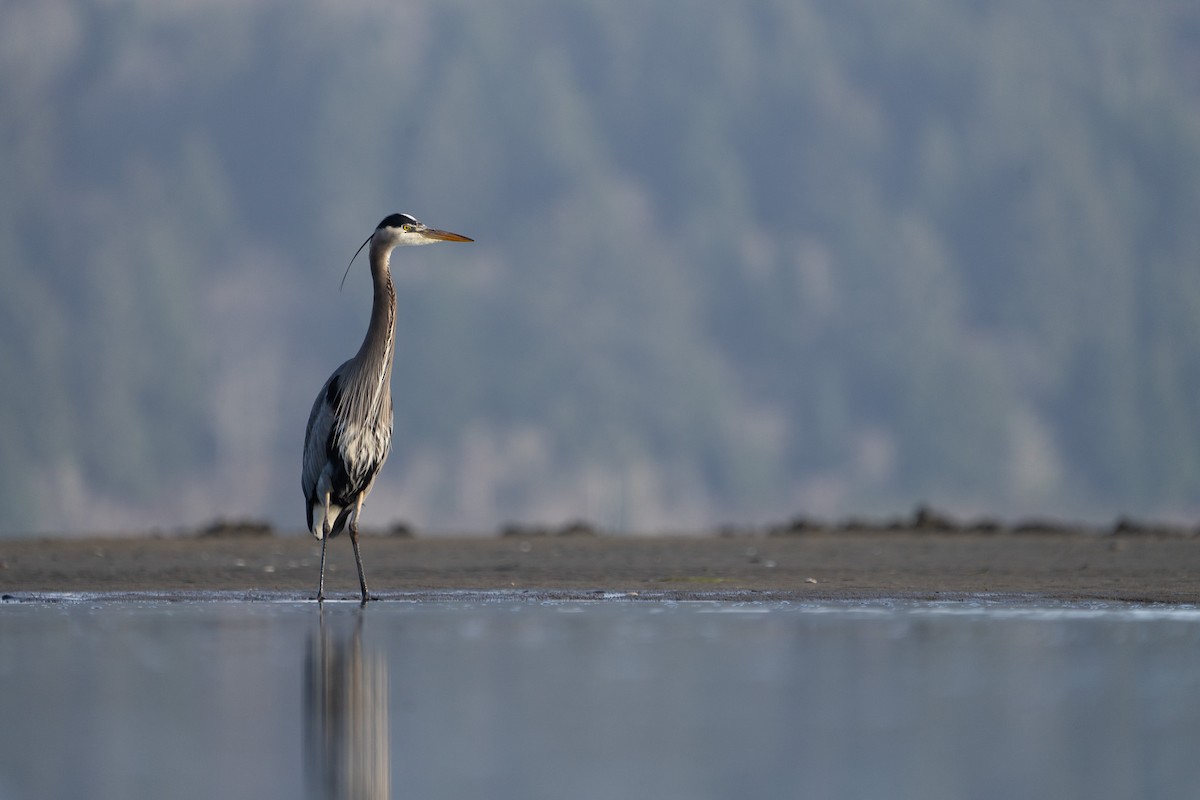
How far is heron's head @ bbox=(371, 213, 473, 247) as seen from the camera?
13266mm

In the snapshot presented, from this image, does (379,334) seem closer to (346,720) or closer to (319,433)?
(319,433)

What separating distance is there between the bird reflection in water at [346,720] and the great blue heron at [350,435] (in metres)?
4.09

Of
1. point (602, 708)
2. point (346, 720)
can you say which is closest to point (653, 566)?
point (602, 708)

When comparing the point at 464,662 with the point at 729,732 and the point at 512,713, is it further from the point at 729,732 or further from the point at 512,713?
the point at 729,732

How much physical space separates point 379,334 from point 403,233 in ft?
3.79

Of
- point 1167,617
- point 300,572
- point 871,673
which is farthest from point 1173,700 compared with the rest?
point 300,572

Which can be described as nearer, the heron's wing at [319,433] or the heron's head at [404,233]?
the heron's wing at [319,433]

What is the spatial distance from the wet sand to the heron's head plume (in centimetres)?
275

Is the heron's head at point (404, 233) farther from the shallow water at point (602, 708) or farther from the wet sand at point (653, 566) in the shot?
the shallow water at point (602, 708)

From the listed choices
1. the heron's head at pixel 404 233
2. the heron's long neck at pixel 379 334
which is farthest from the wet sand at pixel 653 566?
the heron's head at pixel 404 233

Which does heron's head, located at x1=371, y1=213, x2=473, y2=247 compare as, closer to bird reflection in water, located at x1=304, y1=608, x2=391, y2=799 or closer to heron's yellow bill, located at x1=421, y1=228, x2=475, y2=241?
heron's yellow bill, located at x1=421, y1=228, x2=475, y2=241

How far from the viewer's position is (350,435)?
11.9m

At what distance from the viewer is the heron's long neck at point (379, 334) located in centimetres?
1215

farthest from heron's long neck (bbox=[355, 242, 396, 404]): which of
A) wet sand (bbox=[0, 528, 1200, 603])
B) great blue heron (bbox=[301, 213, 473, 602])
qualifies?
wet sand (bbox=[0, 528, 1200, 603])
